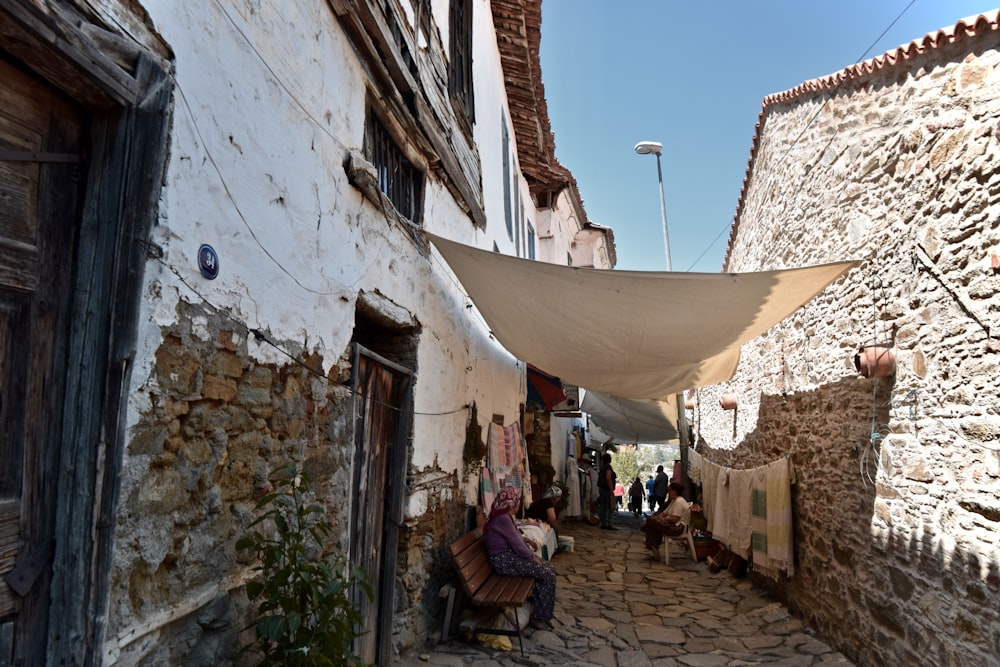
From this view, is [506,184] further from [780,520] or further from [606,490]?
[606,490]

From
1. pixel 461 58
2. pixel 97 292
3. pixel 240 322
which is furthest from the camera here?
pixel 461 58

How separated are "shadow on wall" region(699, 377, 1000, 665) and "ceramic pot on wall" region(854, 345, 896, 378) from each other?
16cm

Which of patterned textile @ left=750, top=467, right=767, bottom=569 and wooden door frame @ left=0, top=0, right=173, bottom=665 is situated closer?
wooden door frame @ left=0, top=0, right=173, bottom=665

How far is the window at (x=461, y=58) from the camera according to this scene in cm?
607

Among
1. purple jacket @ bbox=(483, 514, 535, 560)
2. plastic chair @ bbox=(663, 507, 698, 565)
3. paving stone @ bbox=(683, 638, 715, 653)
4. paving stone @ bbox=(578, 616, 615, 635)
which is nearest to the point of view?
paving stone @ bbox=(683, 638, 715, 653)

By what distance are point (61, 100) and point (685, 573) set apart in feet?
28.1

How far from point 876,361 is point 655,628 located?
10.5 feet

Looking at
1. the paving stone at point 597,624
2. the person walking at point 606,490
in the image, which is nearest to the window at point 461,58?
the paving stone at point 597,624

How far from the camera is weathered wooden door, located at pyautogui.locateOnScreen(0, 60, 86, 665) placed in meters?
1.54

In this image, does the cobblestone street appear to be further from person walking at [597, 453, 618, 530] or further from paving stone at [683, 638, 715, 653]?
person walking at [597, 453, 618, 530]

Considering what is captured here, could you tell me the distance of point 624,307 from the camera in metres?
4.92

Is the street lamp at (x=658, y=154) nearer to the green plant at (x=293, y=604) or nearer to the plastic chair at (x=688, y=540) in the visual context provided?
the plastic chair at (x=688, y=540)

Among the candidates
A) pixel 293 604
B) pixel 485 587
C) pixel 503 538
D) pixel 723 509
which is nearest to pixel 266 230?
pixel 293 604

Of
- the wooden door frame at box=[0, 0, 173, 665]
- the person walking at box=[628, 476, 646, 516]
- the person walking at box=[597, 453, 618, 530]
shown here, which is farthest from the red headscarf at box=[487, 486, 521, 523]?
the person walking at box=[628, 476, 646, 516]
